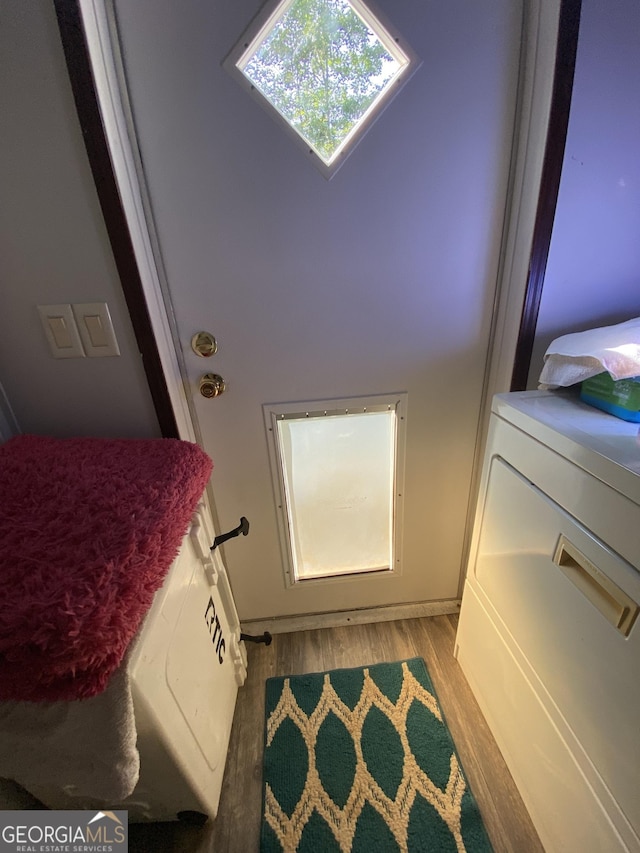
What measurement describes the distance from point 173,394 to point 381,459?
0.68 m

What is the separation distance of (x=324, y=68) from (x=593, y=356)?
92 cm

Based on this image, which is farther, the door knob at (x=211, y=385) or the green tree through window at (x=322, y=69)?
the door knob at (x=211, y=385)

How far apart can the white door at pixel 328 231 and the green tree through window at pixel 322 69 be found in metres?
0.06

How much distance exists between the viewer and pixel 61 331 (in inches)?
33.3

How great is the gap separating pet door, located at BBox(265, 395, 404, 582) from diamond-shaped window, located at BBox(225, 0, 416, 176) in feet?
2.14

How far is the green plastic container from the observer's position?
0.72m

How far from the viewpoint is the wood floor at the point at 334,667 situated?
0.87 metres

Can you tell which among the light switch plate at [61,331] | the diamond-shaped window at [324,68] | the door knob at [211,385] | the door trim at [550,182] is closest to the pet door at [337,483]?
the door knob at [211,385]

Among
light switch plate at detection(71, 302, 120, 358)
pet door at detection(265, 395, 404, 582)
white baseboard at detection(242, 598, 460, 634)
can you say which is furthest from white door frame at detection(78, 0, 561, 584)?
white baseboard at detection(242, 598, 460, 634)

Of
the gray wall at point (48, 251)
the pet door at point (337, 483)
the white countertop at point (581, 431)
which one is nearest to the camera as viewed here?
the white countertop at point (581, 431)

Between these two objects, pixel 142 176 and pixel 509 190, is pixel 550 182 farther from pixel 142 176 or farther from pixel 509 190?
pixel 142 176

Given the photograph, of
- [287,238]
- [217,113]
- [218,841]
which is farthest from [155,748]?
[217,113]

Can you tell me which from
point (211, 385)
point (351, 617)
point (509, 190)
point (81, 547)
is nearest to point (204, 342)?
point (211, 385)

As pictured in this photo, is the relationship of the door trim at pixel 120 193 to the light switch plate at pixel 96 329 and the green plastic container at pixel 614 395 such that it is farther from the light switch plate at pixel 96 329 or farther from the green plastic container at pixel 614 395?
the green plastic container at pixel 614 395
